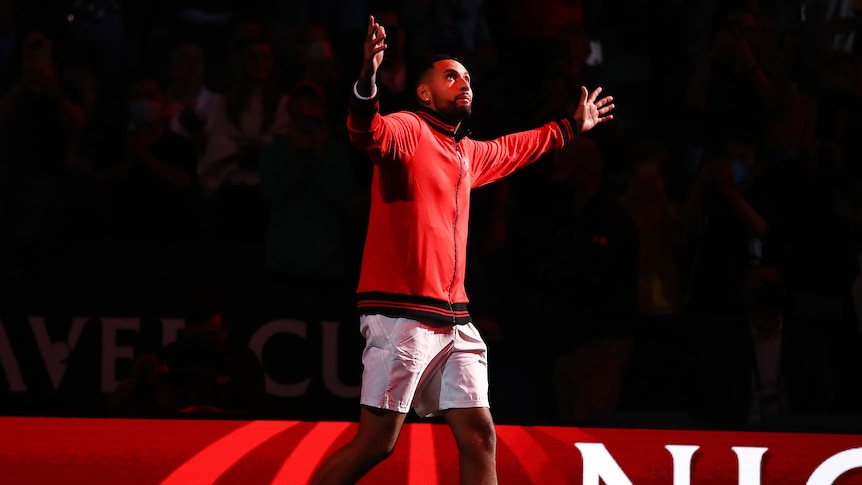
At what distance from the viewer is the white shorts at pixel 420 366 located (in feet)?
15.5

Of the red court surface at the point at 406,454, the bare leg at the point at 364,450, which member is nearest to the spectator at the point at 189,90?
the red court surface at the point at 406,454

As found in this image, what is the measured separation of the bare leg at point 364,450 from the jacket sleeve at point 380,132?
36.2 inches

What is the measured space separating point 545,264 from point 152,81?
9.14 feet

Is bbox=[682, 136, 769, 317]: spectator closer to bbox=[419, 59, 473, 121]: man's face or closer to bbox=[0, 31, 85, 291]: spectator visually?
bbox=[419, 59, 473, 121]: man's face

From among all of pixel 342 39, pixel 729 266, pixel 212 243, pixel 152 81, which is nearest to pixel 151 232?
pixel 212 243

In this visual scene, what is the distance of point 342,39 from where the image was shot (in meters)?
8.98

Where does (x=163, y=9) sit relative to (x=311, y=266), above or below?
above

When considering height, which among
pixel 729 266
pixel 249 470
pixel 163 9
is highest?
pixel 163 9

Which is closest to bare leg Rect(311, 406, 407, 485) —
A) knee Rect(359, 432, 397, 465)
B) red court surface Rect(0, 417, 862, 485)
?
knee Rect(359, 432, 397, 465)

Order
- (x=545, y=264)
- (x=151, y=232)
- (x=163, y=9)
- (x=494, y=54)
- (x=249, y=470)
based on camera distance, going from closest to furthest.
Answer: (x=249, y=470) → (x=545, y=264) → (x=151, y=232) → (x=494, y=54) → (x=163, y=9)

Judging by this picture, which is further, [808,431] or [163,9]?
[163,9]

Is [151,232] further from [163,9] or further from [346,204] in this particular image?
[163,9]

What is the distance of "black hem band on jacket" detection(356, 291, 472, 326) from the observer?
477 centimetres

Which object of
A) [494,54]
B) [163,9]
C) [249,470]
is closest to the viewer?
[249,470]
